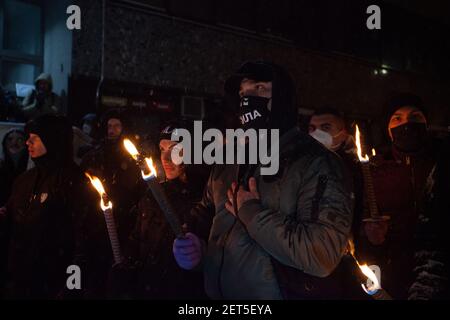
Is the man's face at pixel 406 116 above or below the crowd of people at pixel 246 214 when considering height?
above

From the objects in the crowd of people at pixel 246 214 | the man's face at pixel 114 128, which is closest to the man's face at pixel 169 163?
the crowd of people at pixel 246 214

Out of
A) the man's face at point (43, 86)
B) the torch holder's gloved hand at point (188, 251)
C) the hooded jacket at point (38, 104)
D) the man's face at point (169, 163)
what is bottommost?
the torch holder's gloved hand at point (188, 251)

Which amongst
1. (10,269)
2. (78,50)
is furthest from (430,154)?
(78,50)

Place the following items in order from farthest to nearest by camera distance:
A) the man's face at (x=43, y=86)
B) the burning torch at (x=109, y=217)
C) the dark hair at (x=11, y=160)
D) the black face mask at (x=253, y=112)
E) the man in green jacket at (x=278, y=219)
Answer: the man's face at (x=43, y=86)
the dark hair at (x=11, y=160)
the burning torch at (x=109, y=217)
the black face mask at (x=253, y=112)
the man in green jacket at (x=278, y=219)

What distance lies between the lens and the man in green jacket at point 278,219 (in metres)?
2.02

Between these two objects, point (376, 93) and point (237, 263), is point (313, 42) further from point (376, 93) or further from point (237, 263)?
point (237, 263)

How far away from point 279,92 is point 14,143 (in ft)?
16.6

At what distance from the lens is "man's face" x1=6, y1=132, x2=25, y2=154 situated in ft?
20.8

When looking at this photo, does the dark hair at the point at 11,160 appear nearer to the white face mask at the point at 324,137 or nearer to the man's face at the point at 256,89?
the white face mask at the point at 324,137

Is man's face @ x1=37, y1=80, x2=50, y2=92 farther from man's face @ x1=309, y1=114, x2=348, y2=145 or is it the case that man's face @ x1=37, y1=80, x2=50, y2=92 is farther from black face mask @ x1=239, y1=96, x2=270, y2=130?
black face mask @ x1=239, y1=96, x2=270, y2=130

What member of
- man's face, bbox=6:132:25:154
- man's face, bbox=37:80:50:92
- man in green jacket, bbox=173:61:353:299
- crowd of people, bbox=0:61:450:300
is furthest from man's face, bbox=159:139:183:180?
man's face, bbox=37:80:50:92

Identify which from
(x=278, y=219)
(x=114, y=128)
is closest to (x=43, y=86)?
(x=114, y=128)

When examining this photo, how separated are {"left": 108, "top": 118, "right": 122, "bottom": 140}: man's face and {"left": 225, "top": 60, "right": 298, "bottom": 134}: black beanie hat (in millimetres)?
3532

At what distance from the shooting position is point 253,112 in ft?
8.09
